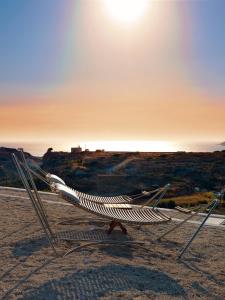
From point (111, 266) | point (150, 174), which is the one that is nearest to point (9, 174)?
point (150, 174)

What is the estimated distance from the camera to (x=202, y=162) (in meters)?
25.3

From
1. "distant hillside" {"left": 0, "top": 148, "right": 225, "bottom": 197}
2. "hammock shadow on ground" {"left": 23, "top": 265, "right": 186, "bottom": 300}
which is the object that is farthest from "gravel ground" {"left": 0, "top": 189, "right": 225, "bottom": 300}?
"distant hillside" {"left": 0, "top": 148, "right": 225, "bottom": 197}

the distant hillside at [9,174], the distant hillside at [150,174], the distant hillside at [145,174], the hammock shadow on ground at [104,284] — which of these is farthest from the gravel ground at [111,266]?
the distant hillside at [150,174]

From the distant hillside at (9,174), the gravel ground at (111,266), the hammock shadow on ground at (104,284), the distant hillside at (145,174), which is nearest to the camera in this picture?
the hammock shadow on ground at (104,284)

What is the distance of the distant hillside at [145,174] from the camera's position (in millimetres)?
16969

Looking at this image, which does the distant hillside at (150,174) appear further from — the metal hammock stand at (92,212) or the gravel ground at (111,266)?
the metal hammock stand at (92,212)

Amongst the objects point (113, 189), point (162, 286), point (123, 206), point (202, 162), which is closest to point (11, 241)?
point (123, 206)

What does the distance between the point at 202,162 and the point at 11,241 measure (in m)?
20.8

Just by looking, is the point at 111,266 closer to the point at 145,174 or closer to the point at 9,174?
the point at 9,174

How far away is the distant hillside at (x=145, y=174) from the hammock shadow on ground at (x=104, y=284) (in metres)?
10.6

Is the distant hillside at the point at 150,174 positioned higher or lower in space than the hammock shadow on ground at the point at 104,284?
higher

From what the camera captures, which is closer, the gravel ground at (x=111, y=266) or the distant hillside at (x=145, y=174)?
the gravel ground at (x=111, y=266)

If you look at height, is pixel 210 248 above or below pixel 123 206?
below

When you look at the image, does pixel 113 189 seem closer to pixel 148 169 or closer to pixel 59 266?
pixel 148 169
